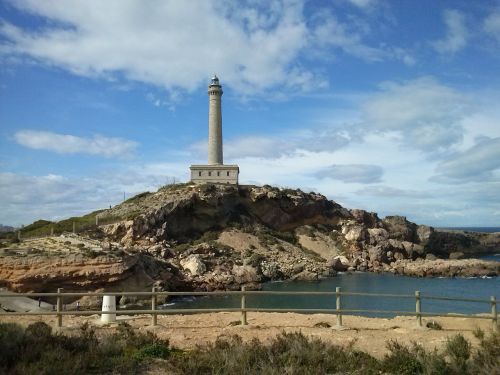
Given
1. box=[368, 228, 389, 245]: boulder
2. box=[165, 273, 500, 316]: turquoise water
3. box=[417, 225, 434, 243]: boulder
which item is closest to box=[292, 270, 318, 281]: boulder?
box=[165, 273, 500, 316]: turquoise water

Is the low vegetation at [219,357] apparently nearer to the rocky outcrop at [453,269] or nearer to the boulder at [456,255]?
the rocky outcrop at [453,269]

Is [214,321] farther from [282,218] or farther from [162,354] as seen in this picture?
[282,218]

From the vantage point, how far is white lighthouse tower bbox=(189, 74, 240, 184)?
77.5 metres

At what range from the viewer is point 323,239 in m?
76.8

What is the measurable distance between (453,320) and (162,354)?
971 cm

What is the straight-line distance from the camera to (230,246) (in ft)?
216

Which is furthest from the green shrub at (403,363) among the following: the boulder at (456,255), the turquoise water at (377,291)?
the boulder at (456,255)

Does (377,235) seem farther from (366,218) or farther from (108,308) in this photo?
(108,308)

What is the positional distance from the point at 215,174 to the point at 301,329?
65411 millimetres

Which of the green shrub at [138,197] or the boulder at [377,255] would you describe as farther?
the green shrub at [138,197]

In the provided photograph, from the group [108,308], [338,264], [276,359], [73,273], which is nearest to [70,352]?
[276,359]

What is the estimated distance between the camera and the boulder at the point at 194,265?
164 feet

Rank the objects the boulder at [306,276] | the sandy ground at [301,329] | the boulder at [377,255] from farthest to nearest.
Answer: the boulder at [377,255] → the boulder at [306,276] → the sandy ground at [301,329]

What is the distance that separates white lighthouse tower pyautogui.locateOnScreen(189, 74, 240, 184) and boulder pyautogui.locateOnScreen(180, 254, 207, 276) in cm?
2601
